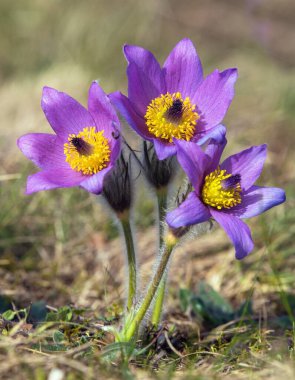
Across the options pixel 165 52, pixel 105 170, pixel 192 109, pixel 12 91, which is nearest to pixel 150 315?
pixel 105 170

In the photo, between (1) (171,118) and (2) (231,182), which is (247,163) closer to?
(2) (231,182)

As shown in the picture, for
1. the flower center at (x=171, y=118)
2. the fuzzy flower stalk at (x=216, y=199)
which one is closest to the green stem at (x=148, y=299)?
the fuzzy flower stalk at (x=216, y=199)

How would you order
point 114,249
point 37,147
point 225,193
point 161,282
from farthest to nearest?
point 114,249 < point 161,282 < point 37,147 < point 225,193

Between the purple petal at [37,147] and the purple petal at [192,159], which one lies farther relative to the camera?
the purple petal at [37,147]

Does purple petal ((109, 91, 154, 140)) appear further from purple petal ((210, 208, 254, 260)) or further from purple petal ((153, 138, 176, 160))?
purple petal ((210, 208, 254, 260))

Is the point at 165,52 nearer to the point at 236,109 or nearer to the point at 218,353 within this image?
the point at 236,109

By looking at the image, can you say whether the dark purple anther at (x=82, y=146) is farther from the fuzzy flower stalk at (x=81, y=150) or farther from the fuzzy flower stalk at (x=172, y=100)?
the fuzzy flower stalk at (x=172, y=100)

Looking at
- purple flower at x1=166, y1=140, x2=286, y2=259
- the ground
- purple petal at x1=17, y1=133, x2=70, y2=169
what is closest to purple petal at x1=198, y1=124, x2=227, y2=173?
purple flower at x1=166, y1=140, x2=286, y2=259

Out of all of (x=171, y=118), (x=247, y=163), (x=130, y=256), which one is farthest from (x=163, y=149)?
(x=130, y=256)
